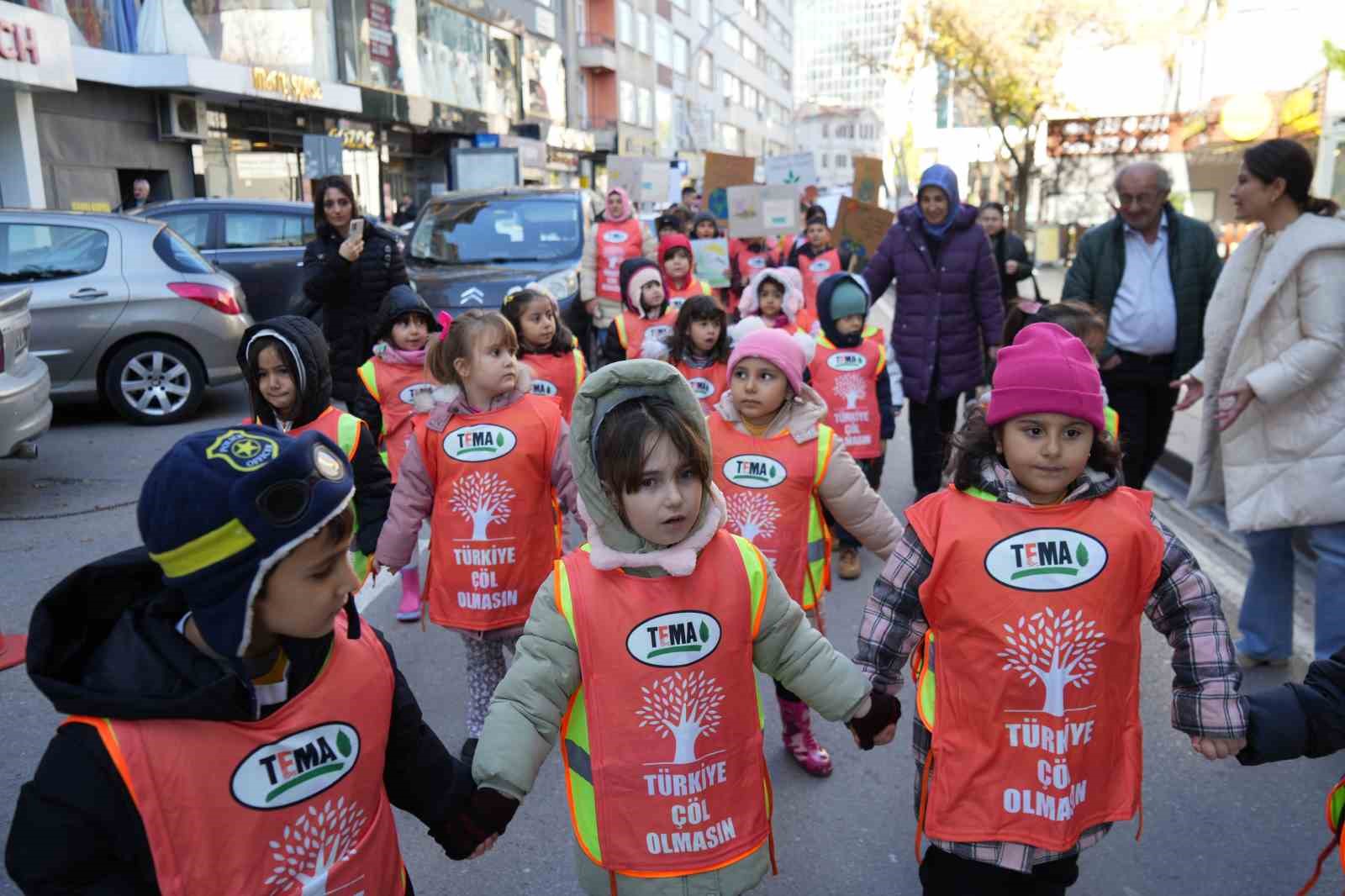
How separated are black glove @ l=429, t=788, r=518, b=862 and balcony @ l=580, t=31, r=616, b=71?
160 ft

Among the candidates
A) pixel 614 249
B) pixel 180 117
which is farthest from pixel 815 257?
pixel 180 117

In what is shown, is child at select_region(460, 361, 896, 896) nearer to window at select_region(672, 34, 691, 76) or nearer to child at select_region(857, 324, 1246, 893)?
child at select_region(857, 324, 1246, 893)

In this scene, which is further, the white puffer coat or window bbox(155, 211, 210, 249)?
window bbox(155, 211, 210, 249)

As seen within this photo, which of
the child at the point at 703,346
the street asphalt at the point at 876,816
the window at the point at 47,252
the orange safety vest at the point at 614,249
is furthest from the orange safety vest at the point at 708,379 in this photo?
the window at the point at 47,252

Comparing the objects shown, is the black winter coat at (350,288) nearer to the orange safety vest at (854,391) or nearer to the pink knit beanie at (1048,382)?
the orange safety vest at (854,391)

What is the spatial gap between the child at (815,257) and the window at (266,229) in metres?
5.33

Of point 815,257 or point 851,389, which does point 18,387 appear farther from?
point 815,257

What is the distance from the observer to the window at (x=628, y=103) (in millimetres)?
50812

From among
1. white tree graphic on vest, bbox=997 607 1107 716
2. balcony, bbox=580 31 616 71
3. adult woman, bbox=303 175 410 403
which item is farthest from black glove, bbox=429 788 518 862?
balcony, bbox=580 31 616 71

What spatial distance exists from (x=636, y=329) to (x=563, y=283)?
108 inches

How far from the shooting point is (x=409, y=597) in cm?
530

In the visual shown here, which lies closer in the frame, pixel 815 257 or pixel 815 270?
pixel 815 270

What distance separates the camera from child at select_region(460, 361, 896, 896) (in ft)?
7.22

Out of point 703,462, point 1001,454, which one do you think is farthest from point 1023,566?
point 703,462
